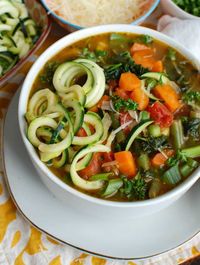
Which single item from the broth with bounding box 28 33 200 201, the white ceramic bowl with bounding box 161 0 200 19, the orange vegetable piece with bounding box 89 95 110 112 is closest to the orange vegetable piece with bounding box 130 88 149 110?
the broth with bounding box 28 33 200 201

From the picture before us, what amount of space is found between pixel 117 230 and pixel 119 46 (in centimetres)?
107

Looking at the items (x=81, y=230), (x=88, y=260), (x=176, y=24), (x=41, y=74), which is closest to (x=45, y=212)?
(x=81, y=230)

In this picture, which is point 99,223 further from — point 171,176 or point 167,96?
point 167,96

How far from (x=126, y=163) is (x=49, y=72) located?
0.70 m

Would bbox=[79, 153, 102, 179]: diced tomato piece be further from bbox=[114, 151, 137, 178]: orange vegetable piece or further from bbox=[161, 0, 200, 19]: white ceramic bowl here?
bbox=[161, 0, 200, 19]: white ceramic bowl

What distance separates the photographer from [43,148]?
6.63 feet

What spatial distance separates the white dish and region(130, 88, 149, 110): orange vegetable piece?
565 millimetres

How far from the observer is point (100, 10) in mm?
3203

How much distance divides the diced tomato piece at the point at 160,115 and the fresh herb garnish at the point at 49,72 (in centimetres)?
58

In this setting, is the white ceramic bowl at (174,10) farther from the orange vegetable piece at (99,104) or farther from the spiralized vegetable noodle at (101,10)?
the orange vegetable piece at (99,104)

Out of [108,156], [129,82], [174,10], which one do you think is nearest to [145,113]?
[129,82]

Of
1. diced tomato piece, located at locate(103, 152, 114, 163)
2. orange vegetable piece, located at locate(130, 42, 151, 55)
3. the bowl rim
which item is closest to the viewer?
diced tomato piece, located at locate(103, 152, 114, 163)

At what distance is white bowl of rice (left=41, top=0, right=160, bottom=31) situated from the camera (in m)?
3.12

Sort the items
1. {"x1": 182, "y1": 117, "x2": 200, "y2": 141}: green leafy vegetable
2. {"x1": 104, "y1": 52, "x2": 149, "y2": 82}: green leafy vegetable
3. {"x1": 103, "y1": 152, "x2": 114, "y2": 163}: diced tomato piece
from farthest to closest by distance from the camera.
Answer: {"x1": 104, "y1": 52, "x2": 149, "y2": 82}: green leafy vegetable
{"x1": 182, "y1": 117, "x2": 200, "y2": 141}: green leafy vegetable
{"x1": 103, "y1": 152, "x2": 114, "y2": 163}: diced tomato piece
